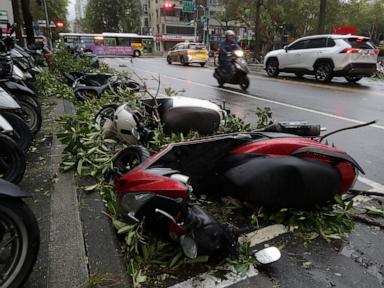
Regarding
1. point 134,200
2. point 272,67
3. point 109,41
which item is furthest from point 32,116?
point 109,41

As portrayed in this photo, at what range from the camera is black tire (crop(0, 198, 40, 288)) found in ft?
6.89

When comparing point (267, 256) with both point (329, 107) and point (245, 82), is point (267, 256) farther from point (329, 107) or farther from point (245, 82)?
point (245, 82)

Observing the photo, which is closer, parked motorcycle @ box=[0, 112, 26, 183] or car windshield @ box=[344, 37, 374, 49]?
parked motorcycle @ box=[0, 112, 26, 183]

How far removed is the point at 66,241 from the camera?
9.03 ft

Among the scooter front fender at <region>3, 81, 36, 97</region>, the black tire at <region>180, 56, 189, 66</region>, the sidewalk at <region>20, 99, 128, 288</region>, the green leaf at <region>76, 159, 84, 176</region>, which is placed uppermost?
the scooter front fender at <region>3, 81, 36, 97</region>

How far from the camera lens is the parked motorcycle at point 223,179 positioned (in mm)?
2492

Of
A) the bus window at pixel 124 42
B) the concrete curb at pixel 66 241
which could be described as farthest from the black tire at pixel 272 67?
the bus window at pixel 124 42

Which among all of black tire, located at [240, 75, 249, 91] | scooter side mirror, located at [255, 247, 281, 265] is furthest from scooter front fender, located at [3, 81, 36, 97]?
black tire, located at [240, 75, 249, 91]

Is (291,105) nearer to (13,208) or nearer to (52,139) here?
(52,139)

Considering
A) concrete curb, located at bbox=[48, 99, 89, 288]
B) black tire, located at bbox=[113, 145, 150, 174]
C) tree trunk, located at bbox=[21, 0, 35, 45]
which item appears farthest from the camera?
tree trunk, located at bbox=[21, 0, 35, 45]

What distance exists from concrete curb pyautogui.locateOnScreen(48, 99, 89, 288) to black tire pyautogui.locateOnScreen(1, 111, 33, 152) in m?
0.72

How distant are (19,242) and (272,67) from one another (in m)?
17.2

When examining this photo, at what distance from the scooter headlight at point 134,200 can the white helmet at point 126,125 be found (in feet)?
5.99

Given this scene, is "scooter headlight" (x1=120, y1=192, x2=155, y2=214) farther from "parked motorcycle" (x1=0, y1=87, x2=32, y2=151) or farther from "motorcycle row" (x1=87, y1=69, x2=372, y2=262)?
"parked motorcycle" (x1=0, y1=87, x2=32, y2=151)
